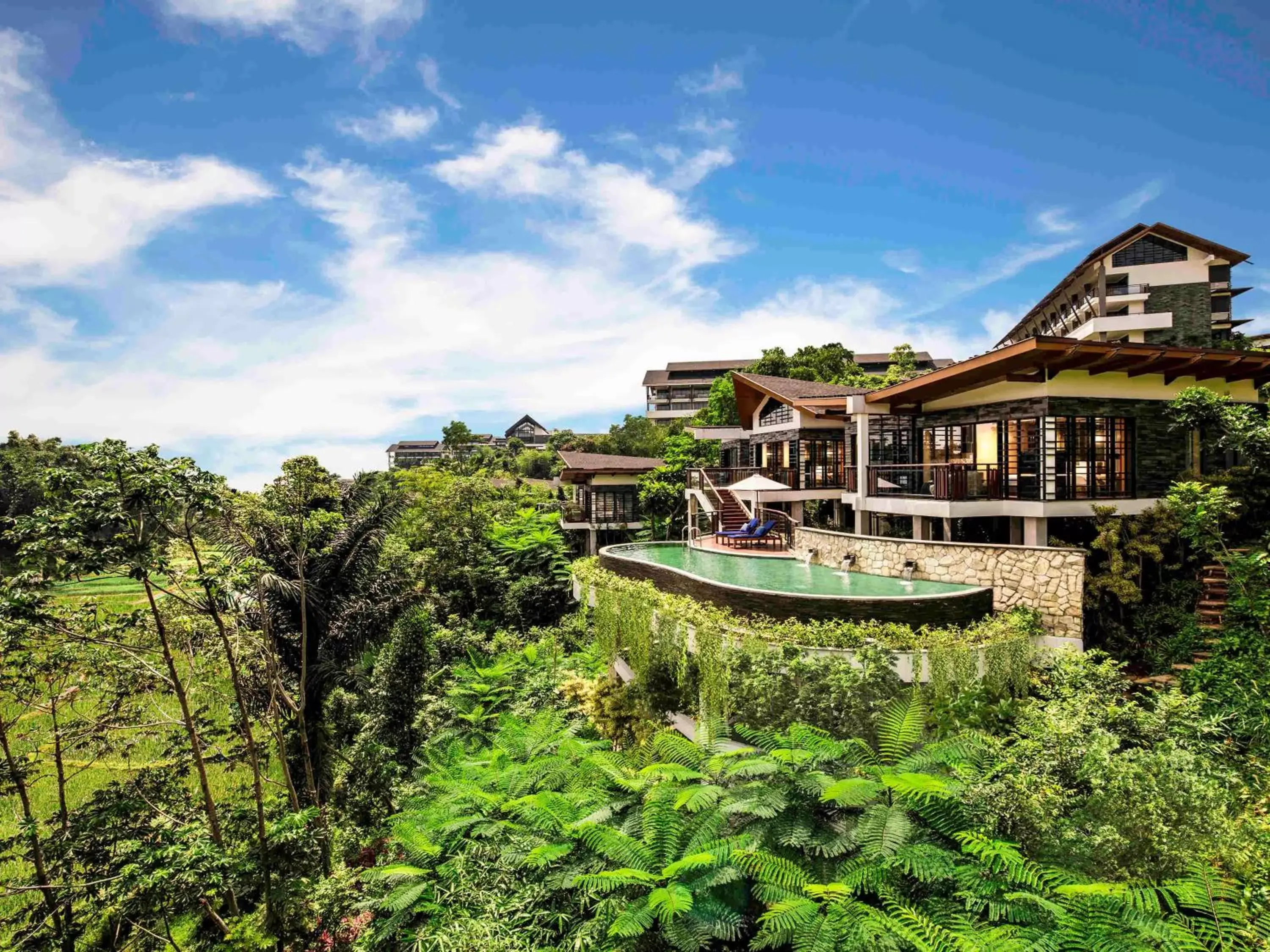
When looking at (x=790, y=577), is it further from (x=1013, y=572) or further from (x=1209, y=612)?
(x=1209, y=612)

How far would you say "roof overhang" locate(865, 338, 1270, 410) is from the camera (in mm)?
12062

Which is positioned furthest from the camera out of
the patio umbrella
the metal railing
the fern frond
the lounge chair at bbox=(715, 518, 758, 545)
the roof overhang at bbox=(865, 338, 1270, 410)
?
the metal railing

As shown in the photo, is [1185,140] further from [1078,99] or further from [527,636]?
[527,636]

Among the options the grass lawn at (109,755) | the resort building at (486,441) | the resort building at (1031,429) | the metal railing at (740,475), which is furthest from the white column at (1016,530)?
the resort building at (486,441)

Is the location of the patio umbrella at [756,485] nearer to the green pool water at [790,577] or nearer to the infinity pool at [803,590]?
→ the green pool water at [790,577]

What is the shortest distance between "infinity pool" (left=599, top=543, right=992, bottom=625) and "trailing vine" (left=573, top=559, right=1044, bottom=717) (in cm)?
21

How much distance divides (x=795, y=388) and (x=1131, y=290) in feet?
44.5

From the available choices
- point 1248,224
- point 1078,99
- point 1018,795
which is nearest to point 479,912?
point 1018,795

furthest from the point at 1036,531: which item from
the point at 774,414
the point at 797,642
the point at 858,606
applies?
the point at 774,414

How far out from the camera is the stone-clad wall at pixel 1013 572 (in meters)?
10.4

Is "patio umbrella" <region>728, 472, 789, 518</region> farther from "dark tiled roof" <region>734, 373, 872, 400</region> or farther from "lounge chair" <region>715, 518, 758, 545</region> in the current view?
"dark tiled roof" <region>734, 373, 872, 400</region>

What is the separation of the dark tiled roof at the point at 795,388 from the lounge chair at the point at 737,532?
16.8 feet

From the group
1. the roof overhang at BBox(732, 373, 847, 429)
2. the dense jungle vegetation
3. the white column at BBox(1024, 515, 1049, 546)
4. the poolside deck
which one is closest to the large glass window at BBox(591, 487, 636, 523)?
the roof overhang at BBox(732, 373, 847, 429)

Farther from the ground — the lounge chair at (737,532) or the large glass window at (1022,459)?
the large glass window at (1022,459)
